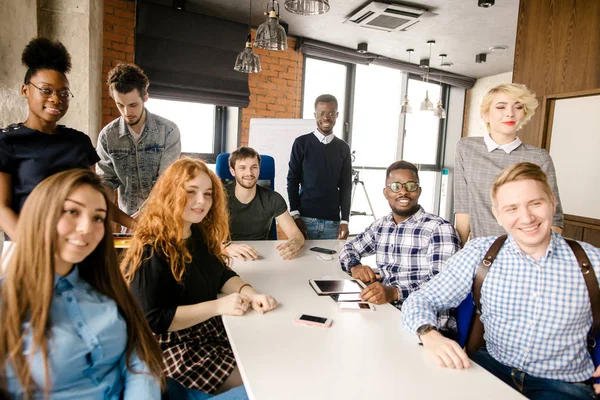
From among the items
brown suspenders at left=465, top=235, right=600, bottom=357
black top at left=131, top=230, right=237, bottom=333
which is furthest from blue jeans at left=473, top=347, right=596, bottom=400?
black top at left=131, top=230, right=237, bottom=333

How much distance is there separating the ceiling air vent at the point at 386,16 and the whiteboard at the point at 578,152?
1.82m

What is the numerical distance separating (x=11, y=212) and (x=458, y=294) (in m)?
1.83

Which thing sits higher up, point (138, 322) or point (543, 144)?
point (543, 144)

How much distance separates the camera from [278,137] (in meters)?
4.76

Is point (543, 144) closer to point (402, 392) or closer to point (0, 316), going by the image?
point (402, 392)

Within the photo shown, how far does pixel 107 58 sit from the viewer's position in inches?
162

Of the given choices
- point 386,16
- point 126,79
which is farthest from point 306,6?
point 386,16

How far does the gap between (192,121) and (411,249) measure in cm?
377

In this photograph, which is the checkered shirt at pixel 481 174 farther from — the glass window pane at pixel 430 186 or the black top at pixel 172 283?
the glass window pane at pixel 430 186

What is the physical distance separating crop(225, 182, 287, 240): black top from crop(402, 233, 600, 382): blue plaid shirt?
1.44m

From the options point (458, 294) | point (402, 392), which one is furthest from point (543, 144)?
point (402, 392)

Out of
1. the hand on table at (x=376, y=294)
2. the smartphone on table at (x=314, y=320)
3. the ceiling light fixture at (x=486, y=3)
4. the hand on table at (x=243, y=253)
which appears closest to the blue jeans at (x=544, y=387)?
the hand on table at (x=376, y=294)

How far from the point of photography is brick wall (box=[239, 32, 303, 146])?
5023mm

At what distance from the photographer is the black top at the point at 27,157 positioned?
1.72 m
